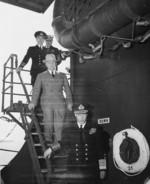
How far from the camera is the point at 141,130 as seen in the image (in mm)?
5242

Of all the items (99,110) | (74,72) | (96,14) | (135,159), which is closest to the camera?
(135,159)

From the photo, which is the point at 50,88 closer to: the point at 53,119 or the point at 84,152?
the point at 53,119

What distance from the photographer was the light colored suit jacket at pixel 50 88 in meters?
5.57

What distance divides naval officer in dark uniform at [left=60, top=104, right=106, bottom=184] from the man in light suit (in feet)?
2.08

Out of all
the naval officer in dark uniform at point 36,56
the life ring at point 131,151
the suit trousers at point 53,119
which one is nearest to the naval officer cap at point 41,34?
the naval officer in dark uniform at point 36,56

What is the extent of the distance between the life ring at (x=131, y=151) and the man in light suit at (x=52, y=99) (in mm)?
1235

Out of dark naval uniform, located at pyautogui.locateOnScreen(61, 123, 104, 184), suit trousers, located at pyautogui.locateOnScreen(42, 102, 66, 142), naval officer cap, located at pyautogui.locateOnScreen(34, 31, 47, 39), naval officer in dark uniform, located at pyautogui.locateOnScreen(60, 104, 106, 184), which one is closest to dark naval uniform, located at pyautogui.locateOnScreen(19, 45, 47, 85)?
naval officer cap, located at pyautogui.locateOnScreen(34, 31, 47, 39)

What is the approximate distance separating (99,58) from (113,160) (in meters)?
2.46

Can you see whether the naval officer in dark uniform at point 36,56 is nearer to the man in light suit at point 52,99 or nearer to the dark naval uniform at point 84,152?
the man in light suit at point 52,99

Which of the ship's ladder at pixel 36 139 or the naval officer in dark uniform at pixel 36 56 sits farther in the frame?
the naval officer in dark uniform at pixel 36 56

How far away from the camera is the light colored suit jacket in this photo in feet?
18.3

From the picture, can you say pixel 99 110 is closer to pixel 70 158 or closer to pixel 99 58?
pixel 99 58

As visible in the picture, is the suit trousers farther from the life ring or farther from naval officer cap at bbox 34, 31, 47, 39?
naval officer cap at bbox 34, 31, 47, 39

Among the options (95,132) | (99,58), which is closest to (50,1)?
(99,58)
